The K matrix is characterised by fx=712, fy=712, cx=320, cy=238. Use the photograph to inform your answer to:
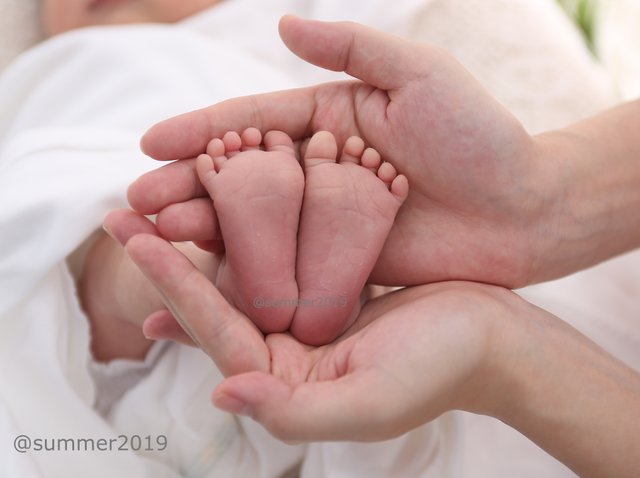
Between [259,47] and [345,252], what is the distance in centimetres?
68

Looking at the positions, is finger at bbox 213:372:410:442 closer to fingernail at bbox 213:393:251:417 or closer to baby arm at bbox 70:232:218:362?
fingernail at bbox 213:393:251:417

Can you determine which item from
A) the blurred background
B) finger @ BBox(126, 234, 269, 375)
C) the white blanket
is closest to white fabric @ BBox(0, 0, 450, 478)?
the white blanket

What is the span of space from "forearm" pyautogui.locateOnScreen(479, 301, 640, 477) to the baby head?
82 centimetres

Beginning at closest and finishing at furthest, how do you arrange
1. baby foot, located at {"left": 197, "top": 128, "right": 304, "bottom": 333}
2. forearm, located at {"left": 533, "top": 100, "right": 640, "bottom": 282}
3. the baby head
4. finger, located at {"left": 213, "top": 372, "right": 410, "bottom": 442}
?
finger, located at {"left": 213, "top": 372, "right": 410, "bottom": 442} → baby foot, located at {"left": 197, "top": 128, "right": 304, "bottom": 333} → forearm, located at {"left": 533, "top": 100, "right": 640, "bottom": 282} → the baby head

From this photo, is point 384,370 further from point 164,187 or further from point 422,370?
point 164,187

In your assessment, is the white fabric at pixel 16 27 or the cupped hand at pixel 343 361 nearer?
the cupped hand at pixel 343 361

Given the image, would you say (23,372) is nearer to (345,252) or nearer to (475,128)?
(345,252)

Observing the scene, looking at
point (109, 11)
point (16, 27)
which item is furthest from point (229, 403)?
point (16, 27)

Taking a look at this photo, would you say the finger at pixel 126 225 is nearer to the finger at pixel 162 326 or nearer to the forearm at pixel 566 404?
the finger at pixel 162 326

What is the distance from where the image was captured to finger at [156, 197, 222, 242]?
0.64 meters

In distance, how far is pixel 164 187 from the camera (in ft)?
2.14

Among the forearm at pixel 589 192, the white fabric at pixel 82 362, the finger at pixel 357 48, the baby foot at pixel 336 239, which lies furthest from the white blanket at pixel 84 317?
the finger at pixel 357 48

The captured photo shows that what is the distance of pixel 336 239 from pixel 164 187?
0.16 meters

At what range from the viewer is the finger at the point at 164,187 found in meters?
0.65
